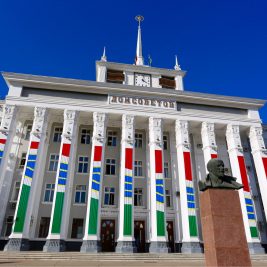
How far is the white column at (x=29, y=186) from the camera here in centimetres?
2003

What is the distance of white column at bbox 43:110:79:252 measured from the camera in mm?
20281

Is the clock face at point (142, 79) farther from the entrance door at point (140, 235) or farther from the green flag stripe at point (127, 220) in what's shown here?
the entrance door at point (140, 235)

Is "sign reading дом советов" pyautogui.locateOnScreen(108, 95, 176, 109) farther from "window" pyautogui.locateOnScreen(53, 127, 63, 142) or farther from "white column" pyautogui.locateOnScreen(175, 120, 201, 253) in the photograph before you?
"window" pyautogui.locateOnScreen(53, 127, 63, 142)

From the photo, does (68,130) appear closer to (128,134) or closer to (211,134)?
(128,134)

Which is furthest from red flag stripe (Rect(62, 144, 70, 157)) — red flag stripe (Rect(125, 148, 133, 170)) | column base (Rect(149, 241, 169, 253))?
column base (Rect(149, 241, 169, 253))

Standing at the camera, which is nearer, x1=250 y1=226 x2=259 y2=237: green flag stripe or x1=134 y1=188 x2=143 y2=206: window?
x1=250 y1=226 x2=259 y2=237: green flag stripe

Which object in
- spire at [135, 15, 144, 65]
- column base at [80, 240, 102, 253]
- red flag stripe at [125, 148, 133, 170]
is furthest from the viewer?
spire at [135, 15, 144, 65]

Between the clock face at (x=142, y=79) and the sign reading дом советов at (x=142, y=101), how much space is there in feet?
10.7

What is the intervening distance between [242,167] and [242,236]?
64.7 ft

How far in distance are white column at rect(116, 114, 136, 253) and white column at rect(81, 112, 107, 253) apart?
1.94 meters

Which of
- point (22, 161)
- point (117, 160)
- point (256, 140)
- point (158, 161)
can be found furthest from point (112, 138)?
point (256, 140)

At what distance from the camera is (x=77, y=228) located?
24250 millimetres

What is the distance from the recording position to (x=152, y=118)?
2656 cm

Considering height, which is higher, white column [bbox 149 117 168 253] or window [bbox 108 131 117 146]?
window [bbox 108 131 117 146]
